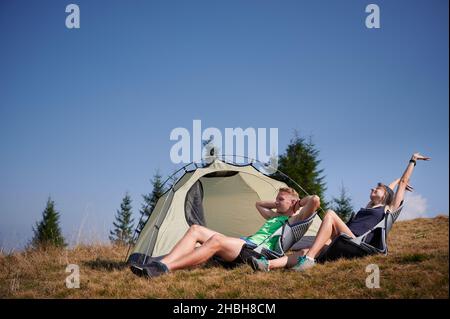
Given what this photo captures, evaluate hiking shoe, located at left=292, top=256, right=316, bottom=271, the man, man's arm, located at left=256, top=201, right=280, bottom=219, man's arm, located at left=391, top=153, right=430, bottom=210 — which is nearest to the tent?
man's arm, located at left=256, top=201, right=280, bottom=219

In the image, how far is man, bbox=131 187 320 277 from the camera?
154 inches

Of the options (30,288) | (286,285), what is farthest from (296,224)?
(30,288)

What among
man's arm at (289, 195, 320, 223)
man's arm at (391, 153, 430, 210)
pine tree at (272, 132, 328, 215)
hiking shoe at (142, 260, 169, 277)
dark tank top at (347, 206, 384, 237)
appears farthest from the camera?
pine tree at (272, 132, 328, 215)

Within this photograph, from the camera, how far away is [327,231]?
4.25 m

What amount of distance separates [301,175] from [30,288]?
36.9 ft

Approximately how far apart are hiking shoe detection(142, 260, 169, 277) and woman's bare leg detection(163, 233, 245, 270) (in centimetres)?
6

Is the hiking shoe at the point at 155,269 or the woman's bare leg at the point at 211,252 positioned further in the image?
the woman's bare leg at the point at 211,252

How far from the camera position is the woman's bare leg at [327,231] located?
420cm

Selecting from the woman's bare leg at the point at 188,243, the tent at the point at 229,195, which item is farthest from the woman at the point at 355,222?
the tent at the point at 229,195

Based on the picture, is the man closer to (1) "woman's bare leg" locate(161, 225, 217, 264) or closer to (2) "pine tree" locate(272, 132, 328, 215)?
(1) "woman's bare leg" locate(161, 225, 217, 264)

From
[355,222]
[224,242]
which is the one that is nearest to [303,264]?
[224,242]

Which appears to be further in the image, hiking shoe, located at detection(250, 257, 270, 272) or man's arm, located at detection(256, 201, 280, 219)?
man's arm, located at detection(256, 201, 280, 219)

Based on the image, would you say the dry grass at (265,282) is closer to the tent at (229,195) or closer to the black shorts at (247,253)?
the black shorts at (247,253)

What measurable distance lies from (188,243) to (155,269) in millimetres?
441
